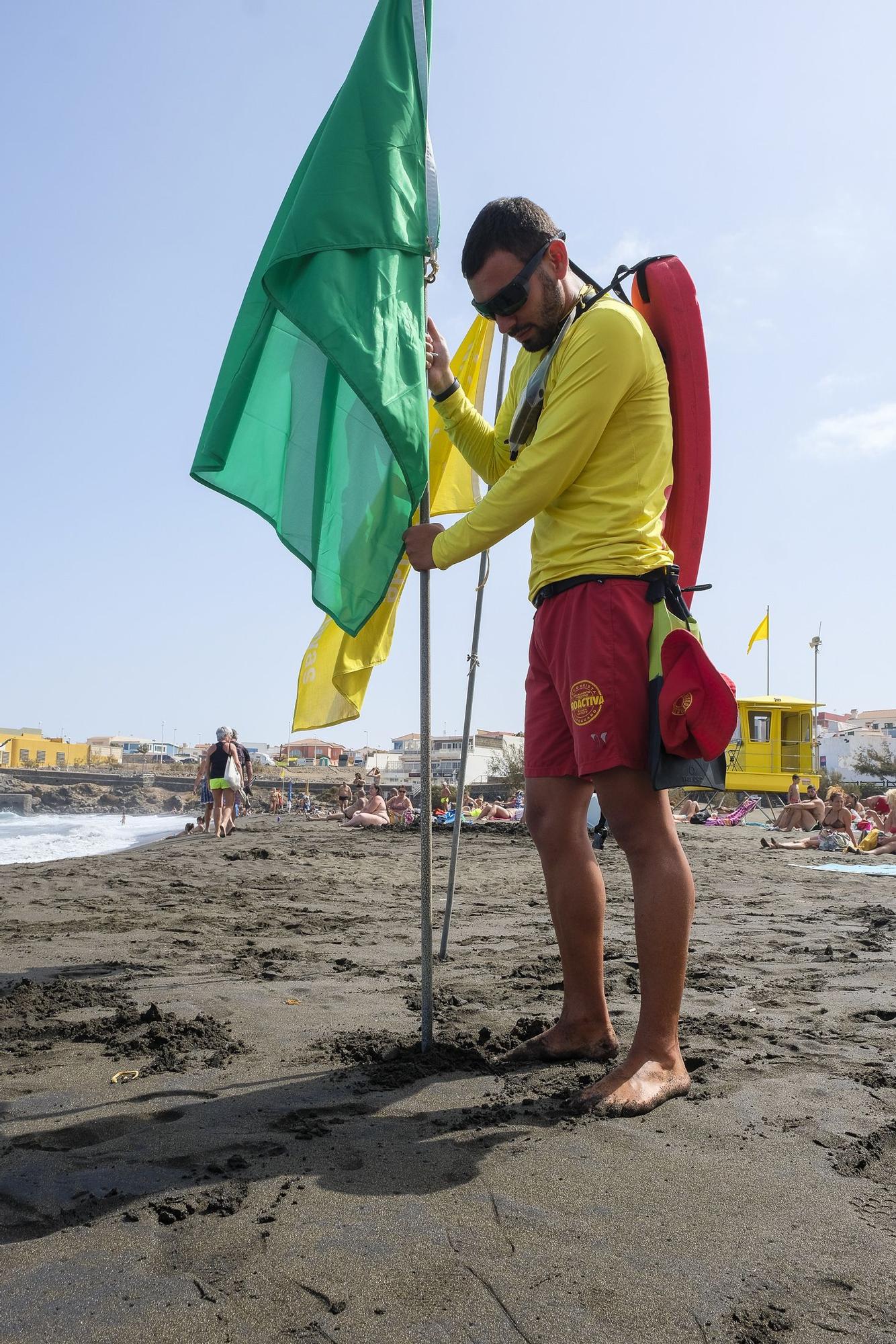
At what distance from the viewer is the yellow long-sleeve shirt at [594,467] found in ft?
7.64

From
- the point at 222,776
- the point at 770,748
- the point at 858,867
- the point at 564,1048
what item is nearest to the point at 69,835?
the point at 222,776

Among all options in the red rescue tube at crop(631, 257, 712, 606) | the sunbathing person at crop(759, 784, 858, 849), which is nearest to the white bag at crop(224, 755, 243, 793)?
the sunbathing person at crop(759, 784, 858, 849)

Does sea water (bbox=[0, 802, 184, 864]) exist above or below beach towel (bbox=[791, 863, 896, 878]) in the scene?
below

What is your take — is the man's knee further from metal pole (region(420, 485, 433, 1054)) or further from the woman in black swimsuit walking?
the woman in black swimsuit walking

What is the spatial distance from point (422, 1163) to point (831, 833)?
12.4m

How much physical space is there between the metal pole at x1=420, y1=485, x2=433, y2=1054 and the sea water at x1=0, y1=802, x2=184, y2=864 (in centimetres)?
963

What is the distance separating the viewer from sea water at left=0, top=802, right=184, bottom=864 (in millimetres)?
22062

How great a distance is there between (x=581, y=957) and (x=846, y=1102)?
725 millimetres

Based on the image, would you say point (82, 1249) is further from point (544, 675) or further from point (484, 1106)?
point (544, 675)

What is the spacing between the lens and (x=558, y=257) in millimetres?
2488

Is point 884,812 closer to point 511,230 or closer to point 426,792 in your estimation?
point 426,792

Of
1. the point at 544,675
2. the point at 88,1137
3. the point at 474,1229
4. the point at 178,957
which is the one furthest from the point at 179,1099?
the point at 178,957

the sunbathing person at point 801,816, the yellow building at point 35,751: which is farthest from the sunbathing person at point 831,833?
the yellow building at point 35,751

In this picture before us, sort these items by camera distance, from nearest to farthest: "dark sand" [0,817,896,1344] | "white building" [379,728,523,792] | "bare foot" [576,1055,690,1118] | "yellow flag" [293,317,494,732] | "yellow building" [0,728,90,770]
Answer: "dark sand" [0,817,896,1344], "bare foot" [576,1055,690,1118], "yellow flag" [293,317,494,732], "white building" [379,728,523,792], "yellow building" [0,728,90,770]
